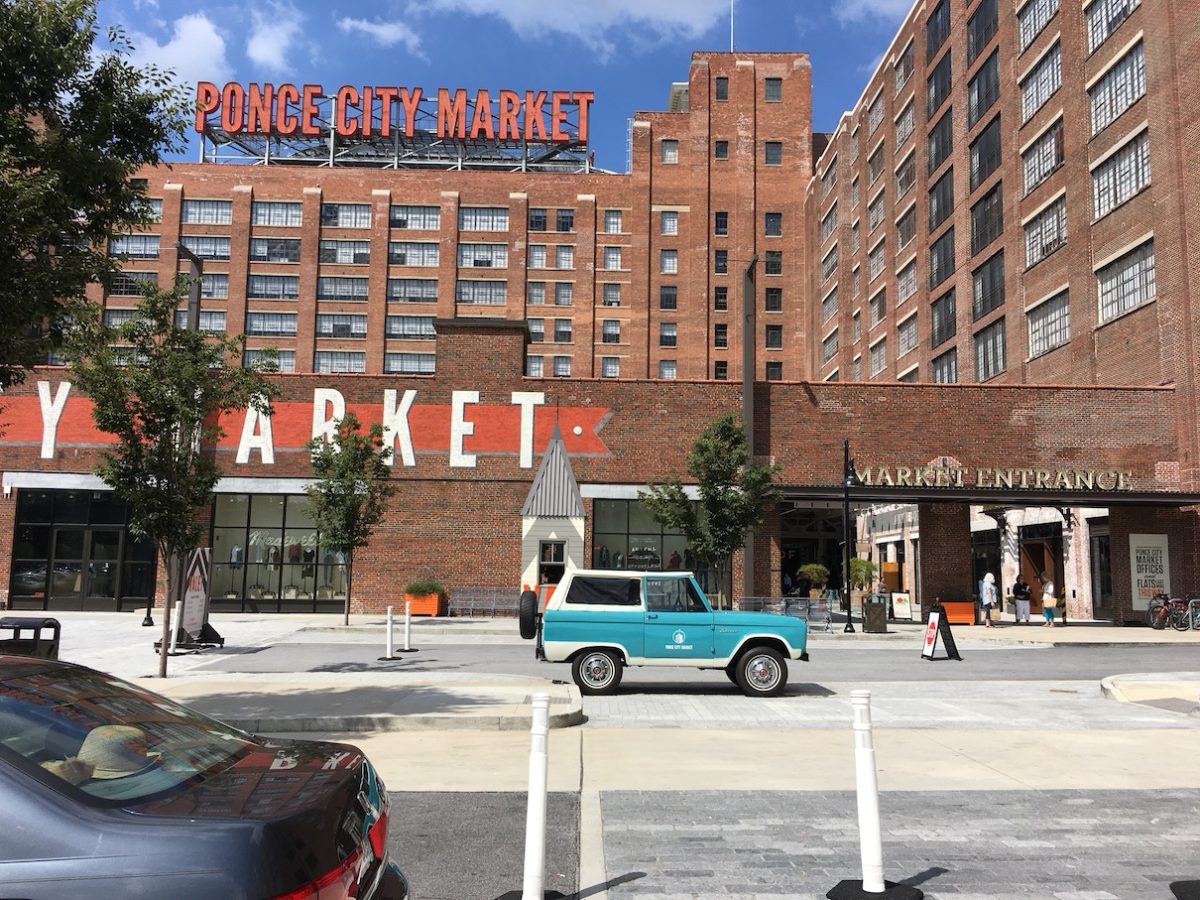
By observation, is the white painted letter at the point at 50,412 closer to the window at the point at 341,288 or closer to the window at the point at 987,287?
the window at the point at 987,287

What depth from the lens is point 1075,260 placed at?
3603 centimetres

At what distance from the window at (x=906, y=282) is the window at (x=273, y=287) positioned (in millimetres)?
42738

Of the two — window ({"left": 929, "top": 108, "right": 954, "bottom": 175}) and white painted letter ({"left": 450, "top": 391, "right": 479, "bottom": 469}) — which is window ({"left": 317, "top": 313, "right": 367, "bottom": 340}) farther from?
window ({"left": 929, "top": 108, "right": 954, "bottom": 175})

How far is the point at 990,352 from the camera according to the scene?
44.1 meters

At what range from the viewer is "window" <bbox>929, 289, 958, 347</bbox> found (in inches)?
1895

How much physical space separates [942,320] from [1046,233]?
10969 mm

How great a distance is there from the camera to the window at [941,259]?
4814 cm

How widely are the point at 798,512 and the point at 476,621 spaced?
950 inches

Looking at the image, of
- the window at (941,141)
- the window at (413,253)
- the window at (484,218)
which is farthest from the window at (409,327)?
the window at (941,141)

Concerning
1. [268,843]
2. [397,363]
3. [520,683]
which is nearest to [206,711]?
[520,683]

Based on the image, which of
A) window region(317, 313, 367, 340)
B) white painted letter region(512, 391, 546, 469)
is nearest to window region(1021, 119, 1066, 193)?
white painted letter region(512, 391, 546, 469)

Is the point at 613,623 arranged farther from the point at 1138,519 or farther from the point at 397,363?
the point at 397,363

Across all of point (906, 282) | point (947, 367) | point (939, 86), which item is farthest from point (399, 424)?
point (939, 86)

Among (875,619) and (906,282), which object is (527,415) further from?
(906,282)
